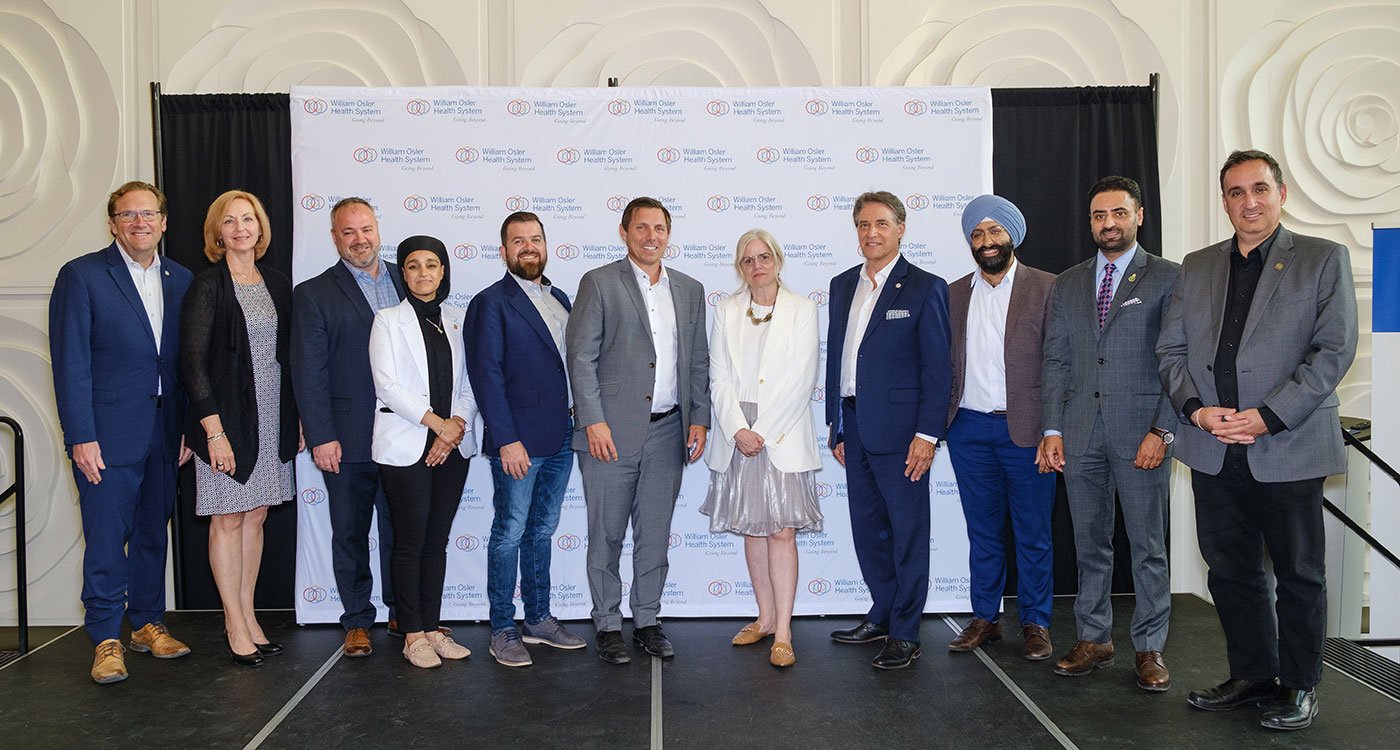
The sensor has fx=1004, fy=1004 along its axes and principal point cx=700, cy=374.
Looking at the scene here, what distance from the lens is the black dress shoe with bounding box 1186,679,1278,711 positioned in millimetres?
3385

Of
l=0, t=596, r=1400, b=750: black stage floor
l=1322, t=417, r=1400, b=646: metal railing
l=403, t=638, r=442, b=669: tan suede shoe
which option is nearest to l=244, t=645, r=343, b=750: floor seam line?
l=0, t=596, r=1400, b=750: black stage floor

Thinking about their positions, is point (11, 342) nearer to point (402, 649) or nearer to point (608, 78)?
point (402, 649)

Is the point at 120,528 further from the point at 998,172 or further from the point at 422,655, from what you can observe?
the point at 998,172

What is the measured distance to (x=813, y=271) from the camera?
473 cm

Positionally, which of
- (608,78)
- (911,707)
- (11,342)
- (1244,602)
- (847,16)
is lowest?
(911,707)

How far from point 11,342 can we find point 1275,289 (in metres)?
5.88

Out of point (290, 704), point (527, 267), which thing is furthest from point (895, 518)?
point (290, 704)

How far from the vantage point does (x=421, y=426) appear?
3.81 m

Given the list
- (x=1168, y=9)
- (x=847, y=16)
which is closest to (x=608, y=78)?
(x=847, y=16)

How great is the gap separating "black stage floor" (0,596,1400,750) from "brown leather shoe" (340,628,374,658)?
4cm

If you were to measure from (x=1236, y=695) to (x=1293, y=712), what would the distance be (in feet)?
0.58

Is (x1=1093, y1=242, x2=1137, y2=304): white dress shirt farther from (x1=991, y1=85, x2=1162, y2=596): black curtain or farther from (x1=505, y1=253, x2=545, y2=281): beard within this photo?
(x1=505, y1=253, x2=545, y2=281): beard

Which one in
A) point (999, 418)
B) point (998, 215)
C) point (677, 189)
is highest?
point (677, 189)

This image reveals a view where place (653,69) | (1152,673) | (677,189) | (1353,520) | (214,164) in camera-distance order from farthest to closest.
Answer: (653,69) → (214,164) → (677,189) → (1353,520) → (1152,673)
